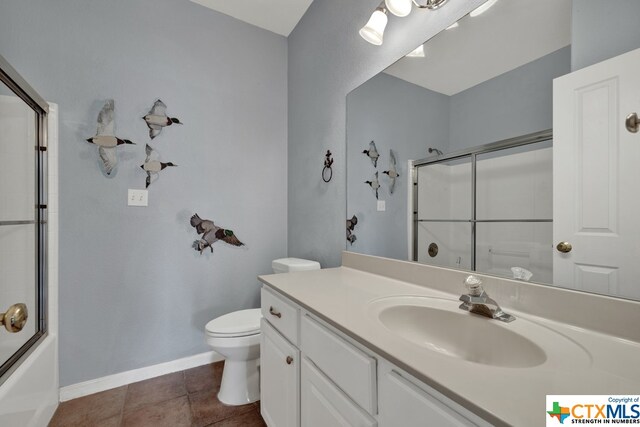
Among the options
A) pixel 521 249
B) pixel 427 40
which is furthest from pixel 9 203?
pixel 521 249

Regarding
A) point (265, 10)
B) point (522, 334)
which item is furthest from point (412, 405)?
point (265, 10)

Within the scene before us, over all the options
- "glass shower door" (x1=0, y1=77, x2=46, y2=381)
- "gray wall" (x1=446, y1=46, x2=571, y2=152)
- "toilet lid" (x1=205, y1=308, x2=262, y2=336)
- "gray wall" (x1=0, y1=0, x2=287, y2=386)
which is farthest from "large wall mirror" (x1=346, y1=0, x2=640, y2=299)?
"glass shower door" (x1=0, y1=77, x2=46, y2=381)

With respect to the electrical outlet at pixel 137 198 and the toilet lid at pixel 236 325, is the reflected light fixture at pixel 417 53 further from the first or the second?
the electrical outlet at pixel 137 198

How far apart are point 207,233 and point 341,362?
5.32ft

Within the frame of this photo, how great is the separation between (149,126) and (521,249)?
2.20 m

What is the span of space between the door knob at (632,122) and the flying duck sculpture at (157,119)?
2270mm

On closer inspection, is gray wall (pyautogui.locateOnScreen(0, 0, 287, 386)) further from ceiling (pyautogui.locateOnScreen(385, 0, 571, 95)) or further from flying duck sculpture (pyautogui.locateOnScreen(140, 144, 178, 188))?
ceiling (pyautogui.locateOnScreen(385, 0, 571, 95))

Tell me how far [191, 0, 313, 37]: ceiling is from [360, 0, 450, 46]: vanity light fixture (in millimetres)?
1019

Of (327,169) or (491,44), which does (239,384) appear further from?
(491,44)

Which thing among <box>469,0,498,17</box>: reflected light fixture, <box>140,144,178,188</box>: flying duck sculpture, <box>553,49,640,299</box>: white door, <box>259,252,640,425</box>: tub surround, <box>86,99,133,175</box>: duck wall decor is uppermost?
<box>469,0,498,17</box>: reflected light fixture

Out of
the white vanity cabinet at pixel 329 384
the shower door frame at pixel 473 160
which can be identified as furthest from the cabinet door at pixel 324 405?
the shower door frame at pixel 473 160

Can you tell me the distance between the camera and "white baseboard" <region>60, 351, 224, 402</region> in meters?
1.71

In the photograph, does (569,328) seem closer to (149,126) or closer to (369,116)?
(369,116)

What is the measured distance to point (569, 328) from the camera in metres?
0.76
